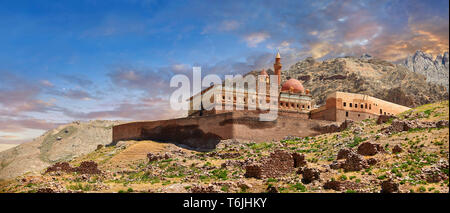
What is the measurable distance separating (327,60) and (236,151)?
102640 mm

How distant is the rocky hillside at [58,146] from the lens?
80.8m

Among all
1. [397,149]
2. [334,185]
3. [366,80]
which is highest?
[366,80]

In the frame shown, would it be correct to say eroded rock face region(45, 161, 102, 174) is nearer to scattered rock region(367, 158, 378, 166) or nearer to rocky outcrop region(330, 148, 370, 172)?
rocky outcrop region(330, 148, 370, 172)

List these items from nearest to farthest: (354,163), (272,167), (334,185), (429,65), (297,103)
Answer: (334,185)
(272,167)
(354,163)
(297,103)
(429,65)

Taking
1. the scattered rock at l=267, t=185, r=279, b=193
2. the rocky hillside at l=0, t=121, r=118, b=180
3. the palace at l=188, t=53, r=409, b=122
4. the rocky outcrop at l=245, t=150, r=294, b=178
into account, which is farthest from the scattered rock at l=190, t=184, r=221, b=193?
the rocky hillside at l=0, t=121, r=118, b=180

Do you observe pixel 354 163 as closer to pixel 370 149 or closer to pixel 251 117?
pixel 370 149

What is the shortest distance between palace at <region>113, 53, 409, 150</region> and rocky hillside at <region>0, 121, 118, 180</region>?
30253mm

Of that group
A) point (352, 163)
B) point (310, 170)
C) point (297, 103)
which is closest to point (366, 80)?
point (297, 103)

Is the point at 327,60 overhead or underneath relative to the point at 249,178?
overhead

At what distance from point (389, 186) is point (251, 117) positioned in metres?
29.7

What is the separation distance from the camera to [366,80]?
11000 centimetres

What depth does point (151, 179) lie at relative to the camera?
98.9 ft
